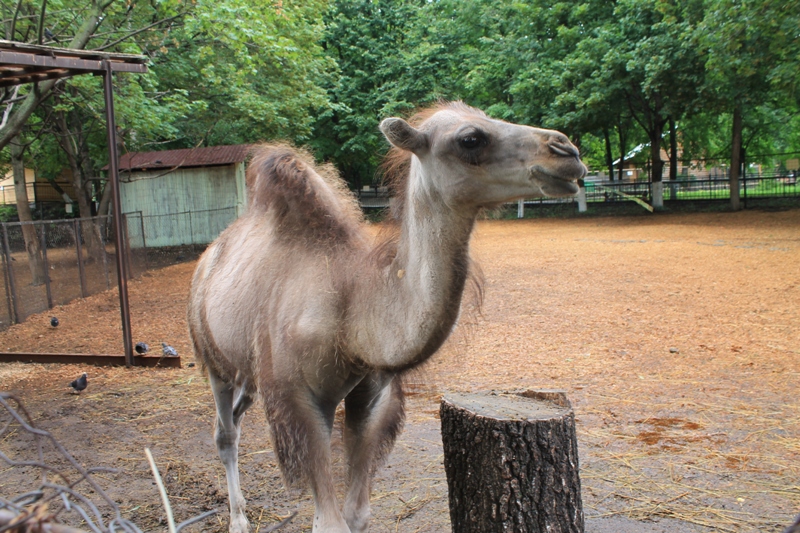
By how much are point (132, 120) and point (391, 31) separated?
20.1 metres

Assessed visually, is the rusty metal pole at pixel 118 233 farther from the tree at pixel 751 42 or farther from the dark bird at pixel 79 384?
the tree at pixel 751 42

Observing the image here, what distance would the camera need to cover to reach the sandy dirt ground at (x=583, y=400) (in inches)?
160

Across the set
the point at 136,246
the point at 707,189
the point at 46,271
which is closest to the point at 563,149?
the point at 46,271

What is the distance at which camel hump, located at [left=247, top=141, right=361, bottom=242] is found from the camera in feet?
11.4

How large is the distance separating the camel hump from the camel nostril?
1.29 m

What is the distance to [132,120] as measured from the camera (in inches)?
464

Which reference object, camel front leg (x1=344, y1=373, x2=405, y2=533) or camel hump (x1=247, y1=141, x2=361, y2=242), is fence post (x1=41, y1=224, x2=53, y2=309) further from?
camel front leg (x1=344, y1=373, x2=405, y2=533)

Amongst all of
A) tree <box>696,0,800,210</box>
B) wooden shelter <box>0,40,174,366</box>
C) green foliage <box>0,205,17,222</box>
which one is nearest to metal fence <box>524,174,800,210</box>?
tree <box>696,0,800,210</box>

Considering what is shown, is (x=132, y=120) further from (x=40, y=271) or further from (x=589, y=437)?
(x=589, y=437)

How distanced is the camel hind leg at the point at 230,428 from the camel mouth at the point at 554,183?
7.85 ft

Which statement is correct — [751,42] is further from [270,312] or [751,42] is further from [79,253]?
[270,312]

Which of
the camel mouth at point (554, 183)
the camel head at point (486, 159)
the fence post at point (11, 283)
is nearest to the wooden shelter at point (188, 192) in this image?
the fence post at point (11, 283)

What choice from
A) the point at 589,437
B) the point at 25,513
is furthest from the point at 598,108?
the point at 25,513

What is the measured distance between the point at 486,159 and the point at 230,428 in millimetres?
2637
